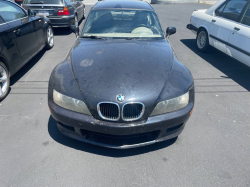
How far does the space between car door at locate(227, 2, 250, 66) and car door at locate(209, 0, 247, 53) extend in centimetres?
17

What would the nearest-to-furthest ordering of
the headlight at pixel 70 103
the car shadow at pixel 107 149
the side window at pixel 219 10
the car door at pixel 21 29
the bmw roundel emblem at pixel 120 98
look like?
the bmw roundel emblem at pixel 120 98, the headlight at pixel 70 103, the car shadow at pixel 107 149, the car door at pixel 21 29, the side window at pixel 219 10

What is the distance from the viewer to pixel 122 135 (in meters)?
2.34

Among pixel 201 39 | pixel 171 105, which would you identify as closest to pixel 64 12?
pixel 201 39

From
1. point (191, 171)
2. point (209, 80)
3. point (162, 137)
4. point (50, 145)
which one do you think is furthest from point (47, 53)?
point (191, 171)

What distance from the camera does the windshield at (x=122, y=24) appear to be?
3746 mm

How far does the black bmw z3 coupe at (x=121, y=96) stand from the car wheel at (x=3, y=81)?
156cm

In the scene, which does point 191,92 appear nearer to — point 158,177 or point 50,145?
point 158,177

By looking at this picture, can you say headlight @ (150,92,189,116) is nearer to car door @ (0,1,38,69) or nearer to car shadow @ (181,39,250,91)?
car shadow @ (181,39,250,91)

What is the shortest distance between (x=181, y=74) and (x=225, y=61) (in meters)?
3.84

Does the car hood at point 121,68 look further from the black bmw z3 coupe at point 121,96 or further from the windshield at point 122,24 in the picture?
the windshield at point 122,24

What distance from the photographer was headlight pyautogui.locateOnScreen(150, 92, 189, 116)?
2.31m

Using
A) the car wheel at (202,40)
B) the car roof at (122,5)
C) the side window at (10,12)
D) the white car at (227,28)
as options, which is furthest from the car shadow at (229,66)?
the side window at (10,12)

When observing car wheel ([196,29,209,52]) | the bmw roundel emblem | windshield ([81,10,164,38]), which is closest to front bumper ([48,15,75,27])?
windshield ([81,10,164,38])

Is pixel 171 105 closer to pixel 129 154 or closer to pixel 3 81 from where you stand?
pixel 129 154
